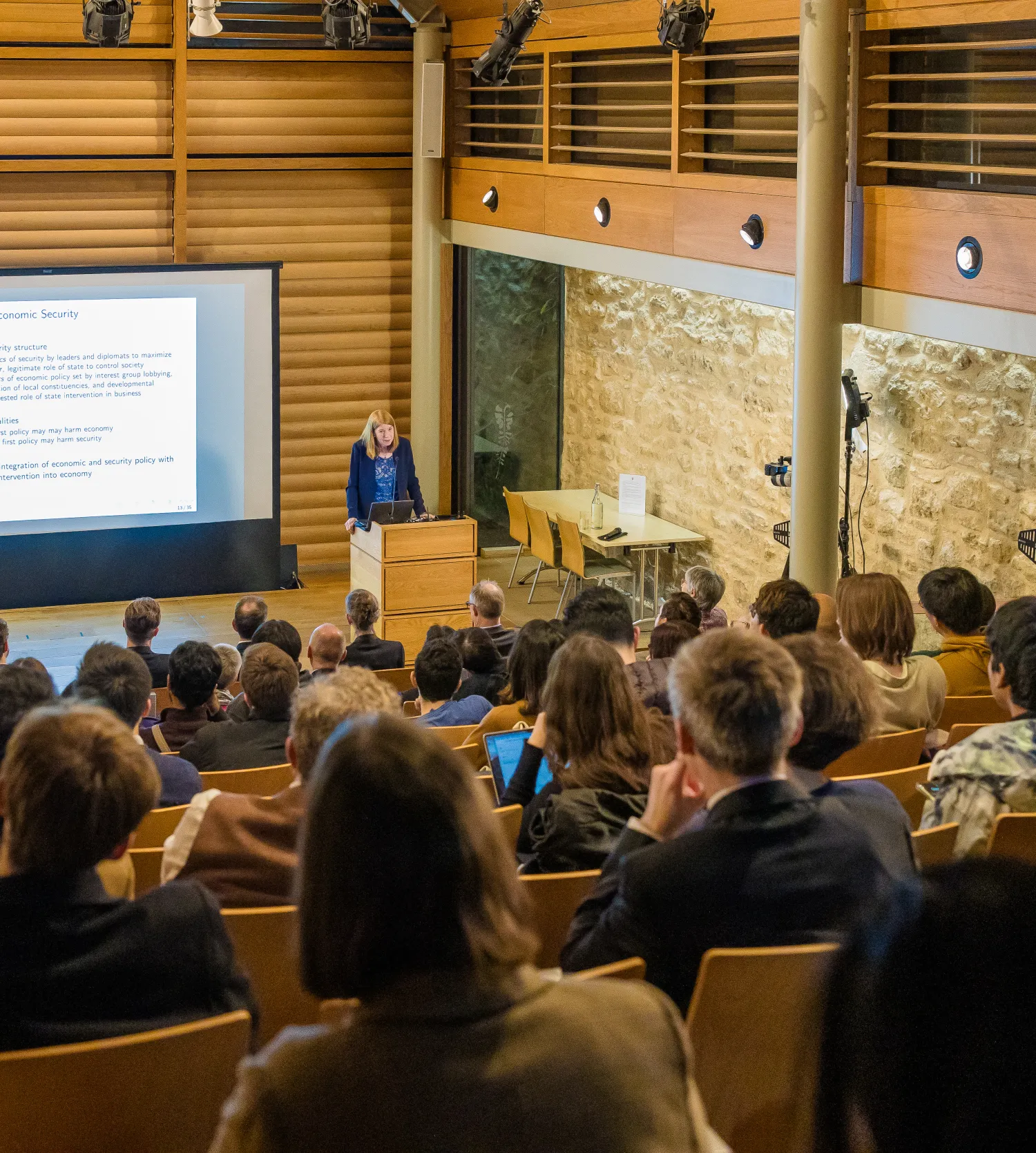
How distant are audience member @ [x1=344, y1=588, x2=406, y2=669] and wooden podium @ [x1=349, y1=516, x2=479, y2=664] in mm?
1730

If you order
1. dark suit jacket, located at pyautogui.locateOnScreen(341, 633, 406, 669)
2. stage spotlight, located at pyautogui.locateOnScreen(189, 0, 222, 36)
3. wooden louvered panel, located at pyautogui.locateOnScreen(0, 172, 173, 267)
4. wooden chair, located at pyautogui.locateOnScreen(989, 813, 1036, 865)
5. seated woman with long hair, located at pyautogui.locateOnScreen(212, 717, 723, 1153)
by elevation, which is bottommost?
dark suit jacket, located at pyautogui.locateOnScreen(341, 633, 406, 669)

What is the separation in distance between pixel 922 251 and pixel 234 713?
3477 mm

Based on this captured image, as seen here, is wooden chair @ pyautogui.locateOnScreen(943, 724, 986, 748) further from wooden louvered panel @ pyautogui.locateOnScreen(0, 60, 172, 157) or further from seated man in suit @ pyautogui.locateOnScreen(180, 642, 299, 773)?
wooden louvered panel @ pyautogui.locateOnScreen(0, 60, 172, 157)

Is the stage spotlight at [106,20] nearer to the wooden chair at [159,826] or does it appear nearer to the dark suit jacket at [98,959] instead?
the wooden chair at [159,826]

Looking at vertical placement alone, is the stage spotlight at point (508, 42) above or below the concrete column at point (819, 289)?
above

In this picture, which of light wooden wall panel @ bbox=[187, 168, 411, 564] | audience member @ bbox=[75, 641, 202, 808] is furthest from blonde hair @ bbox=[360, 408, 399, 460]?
audience member @ bbox=[75, 641, 202, 808]

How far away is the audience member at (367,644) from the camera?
248 inches

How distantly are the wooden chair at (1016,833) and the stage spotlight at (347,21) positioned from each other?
741cm

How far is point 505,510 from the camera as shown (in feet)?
38.1

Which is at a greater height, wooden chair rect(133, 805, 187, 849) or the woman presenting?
the woman presenting

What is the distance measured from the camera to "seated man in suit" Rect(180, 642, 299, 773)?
13.8ft

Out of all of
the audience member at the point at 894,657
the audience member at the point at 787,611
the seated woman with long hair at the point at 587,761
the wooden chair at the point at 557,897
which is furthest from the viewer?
the audience member at the point at 787,611

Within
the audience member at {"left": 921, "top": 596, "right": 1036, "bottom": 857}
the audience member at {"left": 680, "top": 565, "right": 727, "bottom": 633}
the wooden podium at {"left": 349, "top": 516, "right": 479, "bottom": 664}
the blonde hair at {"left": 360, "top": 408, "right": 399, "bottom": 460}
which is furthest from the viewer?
the blonde hair at {"left": 360, "top": 408, "right": 399, "bottom": 460}

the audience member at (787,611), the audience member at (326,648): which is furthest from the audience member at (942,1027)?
the audience member at (326,648)
